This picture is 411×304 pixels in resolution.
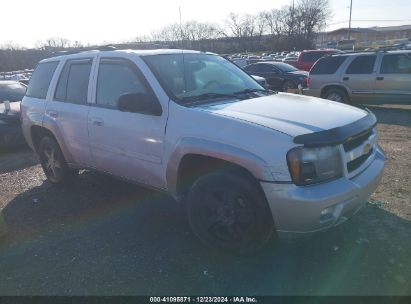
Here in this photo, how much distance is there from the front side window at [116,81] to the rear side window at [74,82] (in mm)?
302

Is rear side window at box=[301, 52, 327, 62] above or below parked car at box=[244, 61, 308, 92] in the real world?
above

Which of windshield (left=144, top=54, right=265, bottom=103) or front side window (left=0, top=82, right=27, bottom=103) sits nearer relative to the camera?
windshield (left=144, top=54, right=265, bottom=103)

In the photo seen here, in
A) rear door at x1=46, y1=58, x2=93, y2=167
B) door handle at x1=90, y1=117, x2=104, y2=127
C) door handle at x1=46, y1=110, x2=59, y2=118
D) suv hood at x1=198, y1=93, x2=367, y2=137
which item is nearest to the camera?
suv hood at x1=198, y1=93, x2=367, y2=137

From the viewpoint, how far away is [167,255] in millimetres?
3578

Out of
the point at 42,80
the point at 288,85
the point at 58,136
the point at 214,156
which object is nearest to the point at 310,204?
the point at 214,156

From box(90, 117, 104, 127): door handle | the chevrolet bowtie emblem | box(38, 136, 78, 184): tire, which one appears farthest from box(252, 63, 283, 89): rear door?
the chevrolet bowtie emblem

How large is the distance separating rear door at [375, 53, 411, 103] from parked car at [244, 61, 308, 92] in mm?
5559

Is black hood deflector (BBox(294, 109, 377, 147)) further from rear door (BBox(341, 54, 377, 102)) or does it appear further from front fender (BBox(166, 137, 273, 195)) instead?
rear door (BBox(341, 54, 377, 102))

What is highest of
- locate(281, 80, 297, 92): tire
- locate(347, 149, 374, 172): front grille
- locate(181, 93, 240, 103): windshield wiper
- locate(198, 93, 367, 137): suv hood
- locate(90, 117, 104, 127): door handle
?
locate(181, 93, 240, 103): windshield wiper

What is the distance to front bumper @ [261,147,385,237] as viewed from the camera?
2.85 metres

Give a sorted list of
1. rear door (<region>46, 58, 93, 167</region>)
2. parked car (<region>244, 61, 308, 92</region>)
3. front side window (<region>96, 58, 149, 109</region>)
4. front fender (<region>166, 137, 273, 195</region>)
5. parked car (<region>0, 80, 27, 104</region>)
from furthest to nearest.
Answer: parked car (<region>244, 61, 308, 92</region>), parked car (<region>0, 80, 27, 104</region>), rear door (<region>46, 58, 93, 167</region>), front side window (<region>96, 58, 149, 109</region>), front fender (<region>166, 137, 273, 195</region>)

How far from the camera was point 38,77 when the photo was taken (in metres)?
5.62

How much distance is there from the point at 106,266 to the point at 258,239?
138 centimetres

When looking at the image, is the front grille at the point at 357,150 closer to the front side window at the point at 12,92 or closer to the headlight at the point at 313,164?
the headlight at the point at 313,164
